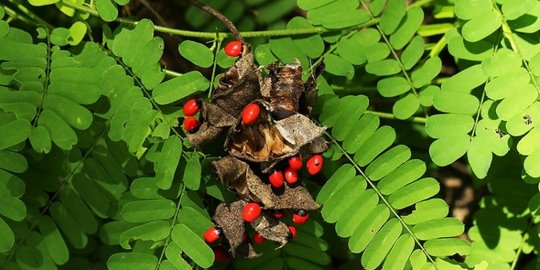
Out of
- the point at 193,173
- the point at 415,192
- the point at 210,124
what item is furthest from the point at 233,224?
the point at 415,192

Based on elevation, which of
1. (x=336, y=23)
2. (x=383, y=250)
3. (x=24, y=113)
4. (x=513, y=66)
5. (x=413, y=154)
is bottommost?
(x=413, y=154)

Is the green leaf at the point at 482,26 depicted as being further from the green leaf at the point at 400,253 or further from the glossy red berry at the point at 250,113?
the glossy red berry at the point at 250,113

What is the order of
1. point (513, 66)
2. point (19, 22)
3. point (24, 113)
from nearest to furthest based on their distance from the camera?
1. point (24, 113)
2. point (513, 66)
3. point (19, 22)

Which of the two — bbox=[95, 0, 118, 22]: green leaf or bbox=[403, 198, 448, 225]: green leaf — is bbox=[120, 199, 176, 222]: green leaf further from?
bbox=[403, 198, 448, 225]: green leaf

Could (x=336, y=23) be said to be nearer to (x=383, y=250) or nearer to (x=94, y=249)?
(x=383, y=250)

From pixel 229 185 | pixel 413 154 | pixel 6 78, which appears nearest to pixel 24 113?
pixel 6 78

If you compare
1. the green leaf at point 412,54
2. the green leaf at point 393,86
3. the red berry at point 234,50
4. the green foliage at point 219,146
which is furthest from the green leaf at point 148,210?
the green leaf at point 412,54
